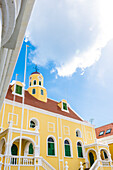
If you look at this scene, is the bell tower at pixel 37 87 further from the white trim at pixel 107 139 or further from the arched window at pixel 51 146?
the white trim at pixel 107 139

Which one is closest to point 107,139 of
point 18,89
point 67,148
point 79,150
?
point 79,150

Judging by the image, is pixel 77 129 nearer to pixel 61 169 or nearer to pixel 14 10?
pixel 61 169

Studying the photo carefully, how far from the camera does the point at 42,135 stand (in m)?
15.2

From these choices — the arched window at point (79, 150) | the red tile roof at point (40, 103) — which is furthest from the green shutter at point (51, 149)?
the red tile roof at point (40, 103)

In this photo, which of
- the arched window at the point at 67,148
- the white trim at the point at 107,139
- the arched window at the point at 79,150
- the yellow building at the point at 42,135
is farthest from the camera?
the white trim at the point at 107,139

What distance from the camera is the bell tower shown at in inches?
765

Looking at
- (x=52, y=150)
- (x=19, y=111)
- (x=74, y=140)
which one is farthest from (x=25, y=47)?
(x=74, y=140)

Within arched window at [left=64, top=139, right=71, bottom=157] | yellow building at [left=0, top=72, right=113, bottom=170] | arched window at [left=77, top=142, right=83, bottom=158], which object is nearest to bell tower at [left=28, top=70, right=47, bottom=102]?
yellow building at [left=0, top=72, right=113, bottom=170]

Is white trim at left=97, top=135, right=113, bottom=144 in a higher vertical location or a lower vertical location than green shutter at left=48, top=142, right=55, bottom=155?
higher

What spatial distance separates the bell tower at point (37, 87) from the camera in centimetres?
1944

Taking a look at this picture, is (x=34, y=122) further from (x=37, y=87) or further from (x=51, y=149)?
(x=37, y=87)

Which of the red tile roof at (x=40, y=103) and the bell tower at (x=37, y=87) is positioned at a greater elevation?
the bell tower at (x=37, y=87)

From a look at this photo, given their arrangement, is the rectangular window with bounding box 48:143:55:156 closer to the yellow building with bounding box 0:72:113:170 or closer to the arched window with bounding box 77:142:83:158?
the yellow building with bounding box 0:72:113:170

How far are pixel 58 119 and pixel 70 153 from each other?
4012mm
